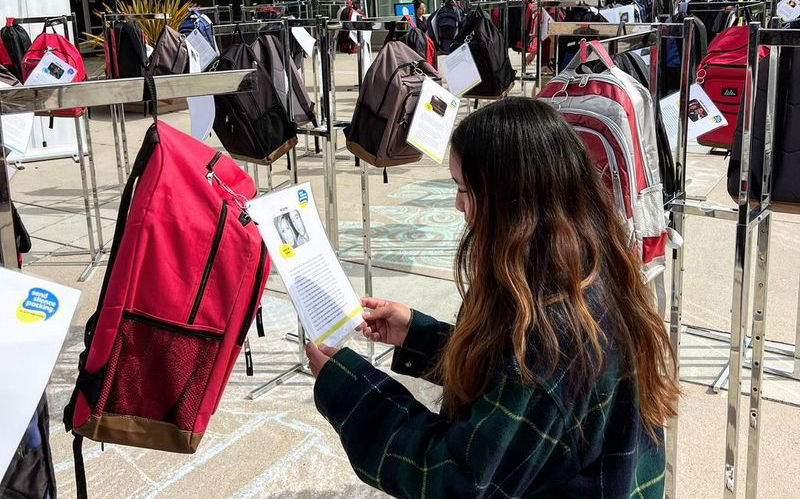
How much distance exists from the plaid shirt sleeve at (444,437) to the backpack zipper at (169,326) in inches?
10.9

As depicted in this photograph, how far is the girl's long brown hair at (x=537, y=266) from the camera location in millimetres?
1395

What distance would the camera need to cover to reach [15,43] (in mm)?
6066

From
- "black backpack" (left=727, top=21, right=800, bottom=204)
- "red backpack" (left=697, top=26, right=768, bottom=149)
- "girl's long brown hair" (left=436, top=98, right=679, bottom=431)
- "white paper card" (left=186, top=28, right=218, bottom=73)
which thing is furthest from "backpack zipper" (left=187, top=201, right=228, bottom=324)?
"white paper card" (left=186, top=28, right=218, bottom=73)

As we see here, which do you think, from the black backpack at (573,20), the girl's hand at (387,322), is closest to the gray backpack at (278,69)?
the black backpack at (573,20)

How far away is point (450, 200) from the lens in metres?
7.11

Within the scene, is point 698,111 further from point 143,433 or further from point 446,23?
point 446,23

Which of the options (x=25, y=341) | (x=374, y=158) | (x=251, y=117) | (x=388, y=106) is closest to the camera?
(x=25, y=341)

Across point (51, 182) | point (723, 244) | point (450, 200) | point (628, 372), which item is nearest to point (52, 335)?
point (628, 372)

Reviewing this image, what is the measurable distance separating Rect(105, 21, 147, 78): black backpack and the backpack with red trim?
363cm

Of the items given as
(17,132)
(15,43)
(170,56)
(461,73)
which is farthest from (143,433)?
(15,43)

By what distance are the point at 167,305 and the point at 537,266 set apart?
2.59 ft

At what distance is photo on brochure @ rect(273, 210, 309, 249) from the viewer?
5.66 feet

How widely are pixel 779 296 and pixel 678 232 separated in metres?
2.43

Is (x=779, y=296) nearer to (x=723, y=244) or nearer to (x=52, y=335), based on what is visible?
(x=723, y=244)
